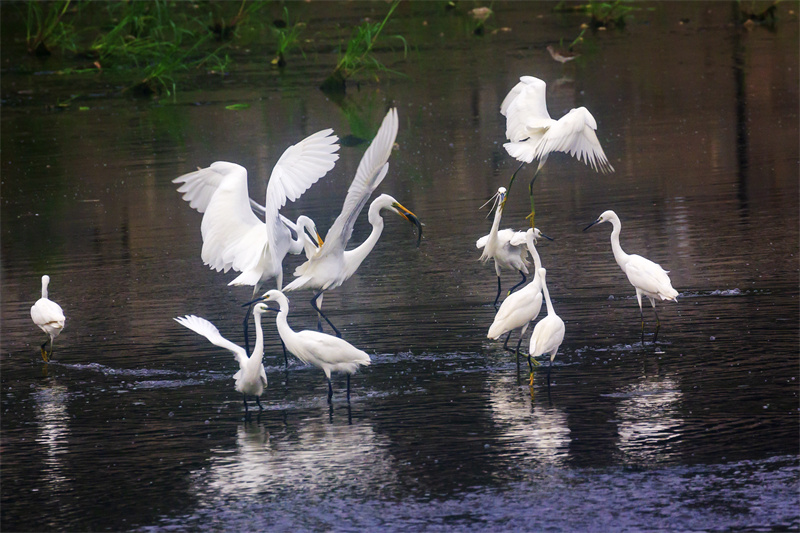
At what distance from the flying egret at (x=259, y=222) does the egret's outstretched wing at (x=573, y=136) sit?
2.16 metres

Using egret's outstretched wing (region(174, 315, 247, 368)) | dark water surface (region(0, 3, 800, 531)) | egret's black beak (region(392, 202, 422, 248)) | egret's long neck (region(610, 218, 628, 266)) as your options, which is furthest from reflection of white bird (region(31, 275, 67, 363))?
egret's long neck (region(610, 218, 628, 266))

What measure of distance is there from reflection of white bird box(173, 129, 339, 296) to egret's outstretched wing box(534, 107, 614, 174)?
2172 mm

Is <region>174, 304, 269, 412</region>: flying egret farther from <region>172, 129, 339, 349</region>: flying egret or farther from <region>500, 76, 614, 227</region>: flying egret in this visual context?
<region>500, 76, 614, 227</region>: flying egret

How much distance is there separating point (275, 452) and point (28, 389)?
245 centimetres

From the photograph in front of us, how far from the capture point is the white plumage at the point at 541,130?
10336 mm

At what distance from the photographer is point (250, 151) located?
17.0 m

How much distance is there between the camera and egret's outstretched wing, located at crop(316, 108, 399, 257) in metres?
6.93

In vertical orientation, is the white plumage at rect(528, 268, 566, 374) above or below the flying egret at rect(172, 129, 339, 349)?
below

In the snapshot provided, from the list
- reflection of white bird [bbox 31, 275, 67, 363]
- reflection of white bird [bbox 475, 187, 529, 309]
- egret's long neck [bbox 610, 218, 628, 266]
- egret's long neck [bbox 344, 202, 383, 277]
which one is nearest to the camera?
reflection of white bird [bbox 31, 275, 67, 363]

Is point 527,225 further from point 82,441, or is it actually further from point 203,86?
point 203,86

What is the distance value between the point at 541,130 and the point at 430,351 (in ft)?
11.5

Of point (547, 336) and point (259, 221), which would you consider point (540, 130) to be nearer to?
point (259, 221)

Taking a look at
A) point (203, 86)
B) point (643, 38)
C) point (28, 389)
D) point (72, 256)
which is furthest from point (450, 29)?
point (28, 389)

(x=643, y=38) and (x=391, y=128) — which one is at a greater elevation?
(x=643, y=38)
